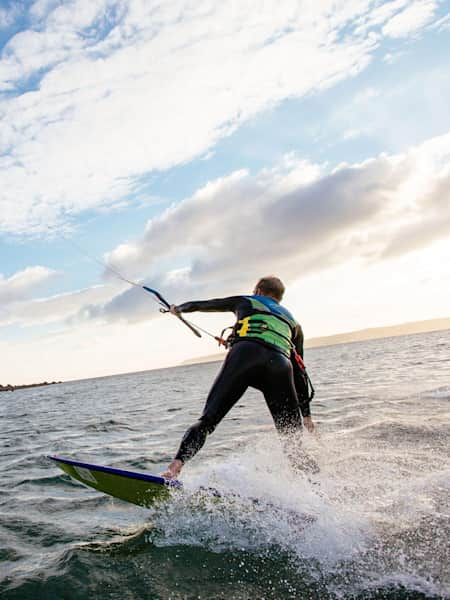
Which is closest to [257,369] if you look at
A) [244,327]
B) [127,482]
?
[244,327]

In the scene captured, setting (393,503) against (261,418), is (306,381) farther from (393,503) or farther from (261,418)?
(261,418)

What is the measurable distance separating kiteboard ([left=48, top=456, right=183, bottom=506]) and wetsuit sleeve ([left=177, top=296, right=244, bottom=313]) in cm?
196

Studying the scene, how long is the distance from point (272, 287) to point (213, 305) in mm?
757

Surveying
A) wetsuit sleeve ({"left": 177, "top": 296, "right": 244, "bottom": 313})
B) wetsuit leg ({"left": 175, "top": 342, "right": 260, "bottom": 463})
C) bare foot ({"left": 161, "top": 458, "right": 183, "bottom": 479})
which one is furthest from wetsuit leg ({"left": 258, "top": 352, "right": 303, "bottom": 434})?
bare foot ({"left": 161, "top": 458, "right": 183, "bottom": 479})

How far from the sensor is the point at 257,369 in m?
5.01

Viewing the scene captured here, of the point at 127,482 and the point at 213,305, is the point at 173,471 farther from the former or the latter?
the point at 213,305

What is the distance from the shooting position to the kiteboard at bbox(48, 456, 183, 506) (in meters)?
4.33

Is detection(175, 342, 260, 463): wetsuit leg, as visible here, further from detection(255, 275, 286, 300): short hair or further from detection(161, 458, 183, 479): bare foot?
detection(255, 275, 286, 300): short hair

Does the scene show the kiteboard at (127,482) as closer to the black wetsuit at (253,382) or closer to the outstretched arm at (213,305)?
the black wetsuit at (253,382)

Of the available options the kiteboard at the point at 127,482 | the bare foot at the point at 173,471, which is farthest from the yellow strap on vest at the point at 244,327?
the kiteboard at the point at 127,482

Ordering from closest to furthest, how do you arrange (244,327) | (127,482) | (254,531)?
(254,531) → (127,482) → (244,327)

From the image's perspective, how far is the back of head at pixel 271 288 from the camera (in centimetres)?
565

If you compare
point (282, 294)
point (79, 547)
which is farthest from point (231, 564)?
point (282, 294)

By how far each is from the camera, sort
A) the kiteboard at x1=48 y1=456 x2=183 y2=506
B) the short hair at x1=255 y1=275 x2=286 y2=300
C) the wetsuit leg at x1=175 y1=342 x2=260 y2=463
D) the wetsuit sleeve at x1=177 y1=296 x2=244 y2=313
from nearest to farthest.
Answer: the kiteboard at x1=48 y1=456 x2=183 y2=506 < the wetsuit leg at x1=175 y1=342 x2=260 y2=463 < the wetsuit sleeve at x1=177 y1=296 x2=244 y2=313 < the short hair at x1=255 y1=275 x2=286 y2=300
